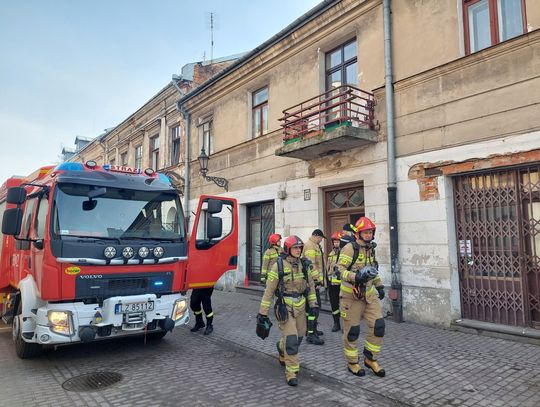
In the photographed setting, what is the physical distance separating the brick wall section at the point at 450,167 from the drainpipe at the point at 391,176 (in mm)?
461

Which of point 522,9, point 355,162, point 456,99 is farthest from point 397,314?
point 522,9

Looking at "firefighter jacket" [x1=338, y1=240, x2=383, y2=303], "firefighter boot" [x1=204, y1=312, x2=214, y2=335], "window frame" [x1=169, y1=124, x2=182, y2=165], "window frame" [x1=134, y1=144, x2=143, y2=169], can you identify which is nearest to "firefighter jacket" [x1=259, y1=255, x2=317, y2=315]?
"firefighter jacket" [x1=338, y1=240, x2=383, y2=303]

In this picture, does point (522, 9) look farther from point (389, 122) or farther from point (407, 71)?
point (389, 122)

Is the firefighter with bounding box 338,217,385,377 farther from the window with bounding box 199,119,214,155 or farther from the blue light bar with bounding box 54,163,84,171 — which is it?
the window with bounding box 199,119,214,155

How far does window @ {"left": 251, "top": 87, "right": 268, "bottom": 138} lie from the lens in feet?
40.6

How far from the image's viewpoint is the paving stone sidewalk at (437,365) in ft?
14.3

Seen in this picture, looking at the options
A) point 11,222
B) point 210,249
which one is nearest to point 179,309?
point 210,249

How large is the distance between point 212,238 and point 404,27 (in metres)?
5.83

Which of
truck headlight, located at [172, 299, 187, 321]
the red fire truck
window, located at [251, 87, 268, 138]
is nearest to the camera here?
the red fire truck

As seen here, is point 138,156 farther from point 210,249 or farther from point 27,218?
point 210,249

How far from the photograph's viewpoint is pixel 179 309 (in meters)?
6.02

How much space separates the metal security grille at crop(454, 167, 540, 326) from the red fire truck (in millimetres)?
4540

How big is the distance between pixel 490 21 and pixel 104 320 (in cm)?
802

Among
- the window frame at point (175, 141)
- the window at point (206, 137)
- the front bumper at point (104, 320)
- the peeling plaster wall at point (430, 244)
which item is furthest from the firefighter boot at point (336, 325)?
the window frame at point (175, 141)
